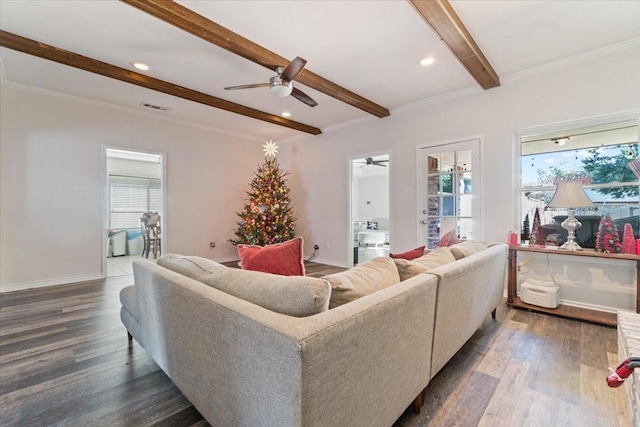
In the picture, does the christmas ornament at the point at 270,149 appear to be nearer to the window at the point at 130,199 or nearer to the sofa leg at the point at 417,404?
the window at the point at 130,199

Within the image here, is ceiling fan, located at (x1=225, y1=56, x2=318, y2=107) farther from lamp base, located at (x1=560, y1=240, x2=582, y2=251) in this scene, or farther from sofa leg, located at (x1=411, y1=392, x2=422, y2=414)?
lamp base, located at (x1=560, y1=240, x2=582, y2=251)

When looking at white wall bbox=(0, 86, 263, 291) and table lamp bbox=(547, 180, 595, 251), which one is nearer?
table lamp bbox=(547, 180, 595, 251)

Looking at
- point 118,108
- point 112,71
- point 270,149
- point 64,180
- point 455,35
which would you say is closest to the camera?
point 455,35

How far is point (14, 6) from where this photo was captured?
7.43ft

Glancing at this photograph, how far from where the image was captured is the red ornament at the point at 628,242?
8.67 feet

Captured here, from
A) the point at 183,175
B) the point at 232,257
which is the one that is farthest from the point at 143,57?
the point at 232,257

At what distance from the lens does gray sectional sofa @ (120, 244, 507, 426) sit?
2.86ft

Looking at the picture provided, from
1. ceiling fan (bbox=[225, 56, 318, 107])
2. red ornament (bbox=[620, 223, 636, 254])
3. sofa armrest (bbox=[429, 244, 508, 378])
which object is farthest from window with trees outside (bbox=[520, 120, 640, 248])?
ceiling fan (bbox=[225, 56, 318, 107])

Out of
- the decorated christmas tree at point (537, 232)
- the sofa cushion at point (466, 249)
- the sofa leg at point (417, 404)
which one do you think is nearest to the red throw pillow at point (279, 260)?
the sofa leg at point (417, 404)

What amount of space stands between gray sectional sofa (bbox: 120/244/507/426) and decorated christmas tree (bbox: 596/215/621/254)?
2.09m

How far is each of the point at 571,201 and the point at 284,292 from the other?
304 cm

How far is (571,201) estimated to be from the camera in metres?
2.73

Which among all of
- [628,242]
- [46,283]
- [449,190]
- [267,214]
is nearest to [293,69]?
[449,190]

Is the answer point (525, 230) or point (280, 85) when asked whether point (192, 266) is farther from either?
point (525, 230)
